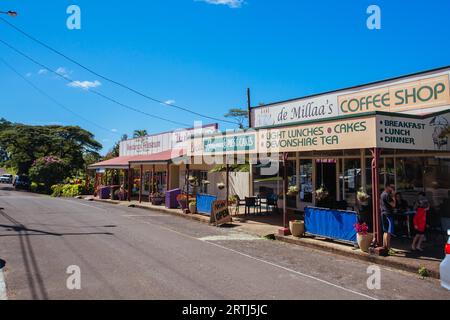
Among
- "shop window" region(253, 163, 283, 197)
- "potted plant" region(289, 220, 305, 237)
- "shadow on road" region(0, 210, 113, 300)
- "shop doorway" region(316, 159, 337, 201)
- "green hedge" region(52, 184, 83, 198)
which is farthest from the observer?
"green hedge" region(52, 184, 83, 198)

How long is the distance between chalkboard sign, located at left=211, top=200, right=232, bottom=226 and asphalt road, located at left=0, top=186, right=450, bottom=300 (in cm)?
228

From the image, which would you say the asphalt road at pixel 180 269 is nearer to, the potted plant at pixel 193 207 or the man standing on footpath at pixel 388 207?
the man standing on footpath at pixel 388 207

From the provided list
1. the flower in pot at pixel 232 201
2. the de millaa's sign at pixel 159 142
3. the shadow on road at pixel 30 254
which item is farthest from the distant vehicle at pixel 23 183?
the flower in pot at pixel 232 201

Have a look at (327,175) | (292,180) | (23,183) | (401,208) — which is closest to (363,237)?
(401,208)

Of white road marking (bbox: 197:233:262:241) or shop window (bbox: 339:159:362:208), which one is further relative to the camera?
shop window (bbox: 339:159:362:208)

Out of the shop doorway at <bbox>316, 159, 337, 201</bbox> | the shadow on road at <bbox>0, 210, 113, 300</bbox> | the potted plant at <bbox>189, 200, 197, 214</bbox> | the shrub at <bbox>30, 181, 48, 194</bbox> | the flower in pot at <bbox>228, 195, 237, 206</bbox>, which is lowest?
the shadow on road at <bbox>0, 210, 113, 300</bbox>

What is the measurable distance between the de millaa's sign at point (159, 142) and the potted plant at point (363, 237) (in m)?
14.4

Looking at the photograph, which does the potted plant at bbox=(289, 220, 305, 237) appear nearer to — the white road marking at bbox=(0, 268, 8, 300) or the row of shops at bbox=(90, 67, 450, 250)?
the row of shops at bbox=(90, 67, 450, 250)

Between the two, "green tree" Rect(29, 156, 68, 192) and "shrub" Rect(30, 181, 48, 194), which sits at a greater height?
"green tree" Rect(29, 156, 68, 192)

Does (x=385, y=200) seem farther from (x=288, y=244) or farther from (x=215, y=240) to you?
(x=215, y=240)

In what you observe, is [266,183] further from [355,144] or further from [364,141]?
[364,141]

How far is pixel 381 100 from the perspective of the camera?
14.0 m

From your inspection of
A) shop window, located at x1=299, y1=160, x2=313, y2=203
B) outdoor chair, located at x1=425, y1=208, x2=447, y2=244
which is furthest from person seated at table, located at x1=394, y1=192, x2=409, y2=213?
shop window, located at x1=299, y1=160, x2=313, y2=203

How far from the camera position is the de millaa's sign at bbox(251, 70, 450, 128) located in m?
12.3
